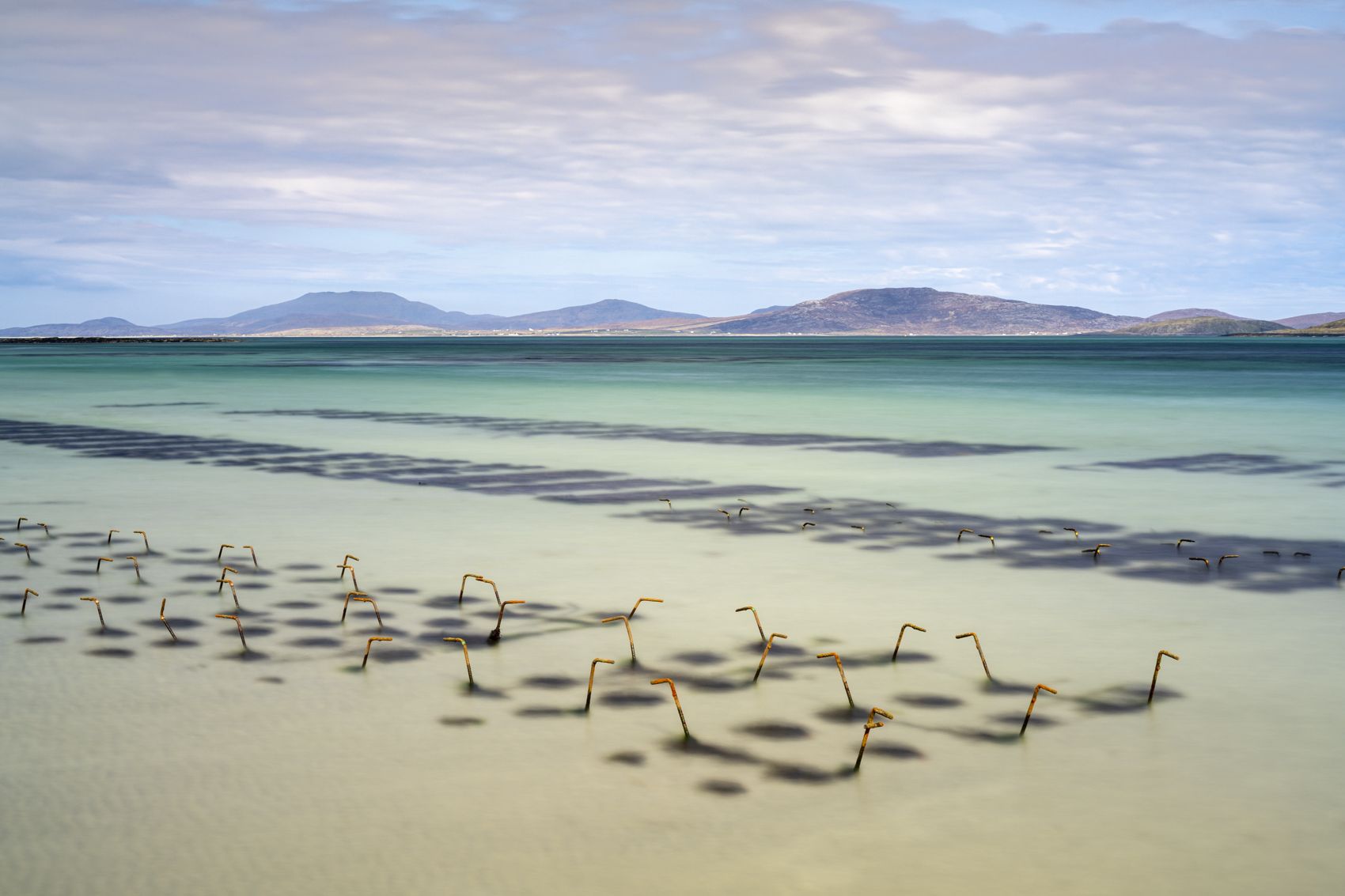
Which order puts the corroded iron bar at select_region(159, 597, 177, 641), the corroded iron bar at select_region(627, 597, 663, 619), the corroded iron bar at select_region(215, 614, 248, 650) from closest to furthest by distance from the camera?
the corroded iron bar at select_region(215, 614, 248, 650)
the corroded iron bar at select_region(159, 597, 177, 641)
the corroded iron bar at select_region(627, 597, 663, 619)

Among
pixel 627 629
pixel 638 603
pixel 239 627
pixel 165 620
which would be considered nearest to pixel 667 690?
pixel 627 629

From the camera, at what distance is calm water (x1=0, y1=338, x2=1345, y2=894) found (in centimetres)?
511

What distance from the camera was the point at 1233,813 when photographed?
217 inches

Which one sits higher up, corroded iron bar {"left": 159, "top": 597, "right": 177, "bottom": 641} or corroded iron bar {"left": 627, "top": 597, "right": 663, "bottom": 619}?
corroded iron bar {"left": 627, "top": 597, "right": 663, "bottom": 619}

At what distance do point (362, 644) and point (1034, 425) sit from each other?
23.9 m

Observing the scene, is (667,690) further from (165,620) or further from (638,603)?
(165,620)

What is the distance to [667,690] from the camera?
23.6 ft

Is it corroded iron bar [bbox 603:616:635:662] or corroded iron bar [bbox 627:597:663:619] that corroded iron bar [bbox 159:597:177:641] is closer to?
corroded iron bar [bbox 603:616:635:662]

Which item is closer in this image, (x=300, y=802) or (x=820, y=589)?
(x=300, y=802)

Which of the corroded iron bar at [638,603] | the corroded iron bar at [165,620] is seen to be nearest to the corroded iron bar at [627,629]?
the corroded iron bar at [638,603]

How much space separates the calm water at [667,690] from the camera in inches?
201

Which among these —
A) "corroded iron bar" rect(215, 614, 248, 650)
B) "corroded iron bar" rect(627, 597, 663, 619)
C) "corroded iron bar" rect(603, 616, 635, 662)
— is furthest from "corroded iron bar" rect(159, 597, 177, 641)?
"corroded iron bar" rect(627, 597, 663, 619)

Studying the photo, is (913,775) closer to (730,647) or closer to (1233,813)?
(1233,813)

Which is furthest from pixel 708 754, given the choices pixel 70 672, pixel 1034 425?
pixel 1034 425
